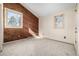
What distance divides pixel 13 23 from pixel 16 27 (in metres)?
0.29

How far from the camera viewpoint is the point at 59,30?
4.14m

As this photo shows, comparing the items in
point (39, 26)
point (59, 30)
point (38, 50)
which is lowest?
point (38, 50)

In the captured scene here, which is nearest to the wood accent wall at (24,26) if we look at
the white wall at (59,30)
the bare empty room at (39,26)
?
the bare empty room at (39,26)

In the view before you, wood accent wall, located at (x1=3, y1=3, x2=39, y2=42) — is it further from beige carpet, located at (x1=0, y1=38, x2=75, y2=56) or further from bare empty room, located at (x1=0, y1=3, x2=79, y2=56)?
beige carpet, located at (x1=0, y1=38, x2=75, y2=56)

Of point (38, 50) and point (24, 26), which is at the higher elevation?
point (24, 26)

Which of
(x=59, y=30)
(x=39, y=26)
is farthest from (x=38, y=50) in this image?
(x=39, y=26)

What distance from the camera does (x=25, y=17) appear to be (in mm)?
5055

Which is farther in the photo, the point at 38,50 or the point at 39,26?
the point at 39,26

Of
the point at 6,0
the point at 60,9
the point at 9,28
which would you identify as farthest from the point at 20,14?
the point at 6,0

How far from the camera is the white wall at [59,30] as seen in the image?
3.58 metres

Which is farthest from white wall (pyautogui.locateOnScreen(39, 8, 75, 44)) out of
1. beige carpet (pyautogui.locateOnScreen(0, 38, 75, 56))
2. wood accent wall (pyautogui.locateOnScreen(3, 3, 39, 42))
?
beige carpet (pyautogui.locateOnScreen(0, 38, 75, 56))

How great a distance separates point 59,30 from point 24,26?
1.84 m

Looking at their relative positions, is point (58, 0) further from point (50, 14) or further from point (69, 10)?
point (50, 14)

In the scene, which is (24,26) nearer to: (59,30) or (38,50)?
(59,30)
